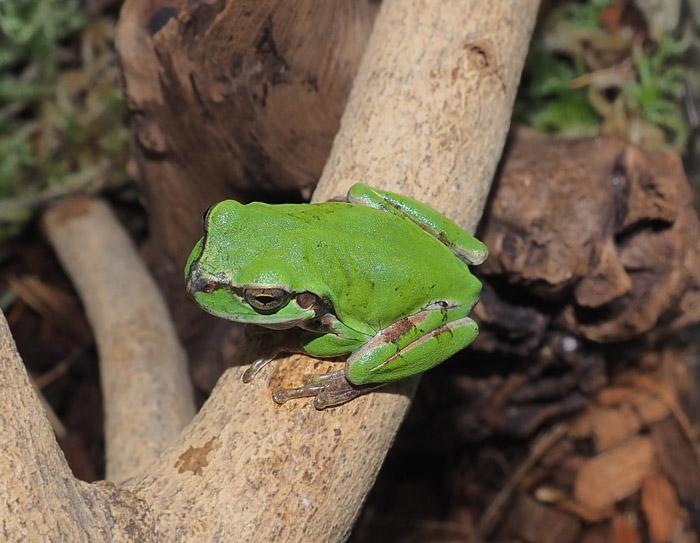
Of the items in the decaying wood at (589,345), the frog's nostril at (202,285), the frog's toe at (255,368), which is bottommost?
the decaying wood at (589,345)

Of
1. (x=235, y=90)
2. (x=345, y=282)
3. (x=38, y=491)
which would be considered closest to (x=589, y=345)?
(x=345, y=282)

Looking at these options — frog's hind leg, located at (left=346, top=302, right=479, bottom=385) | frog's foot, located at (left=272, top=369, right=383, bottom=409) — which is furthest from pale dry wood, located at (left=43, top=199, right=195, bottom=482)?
frog's hind leg, located at (left=346, top=302, right=479, bottom=385)

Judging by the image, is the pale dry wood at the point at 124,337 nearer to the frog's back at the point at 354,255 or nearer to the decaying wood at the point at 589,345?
the frog's back at the point at 354,255

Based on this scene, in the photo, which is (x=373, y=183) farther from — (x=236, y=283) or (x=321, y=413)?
(x=321, y=413)

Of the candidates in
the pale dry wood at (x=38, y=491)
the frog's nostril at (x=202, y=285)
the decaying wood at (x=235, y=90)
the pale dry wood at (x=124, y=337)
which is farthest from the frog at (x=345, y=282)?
the pale dry wood at (x=124, y=337)

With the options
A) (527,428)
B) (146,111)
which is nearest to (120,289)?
(146,111)

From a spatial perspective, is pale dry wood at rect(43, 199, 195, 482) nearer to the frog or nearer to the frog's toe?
the frog's toe
